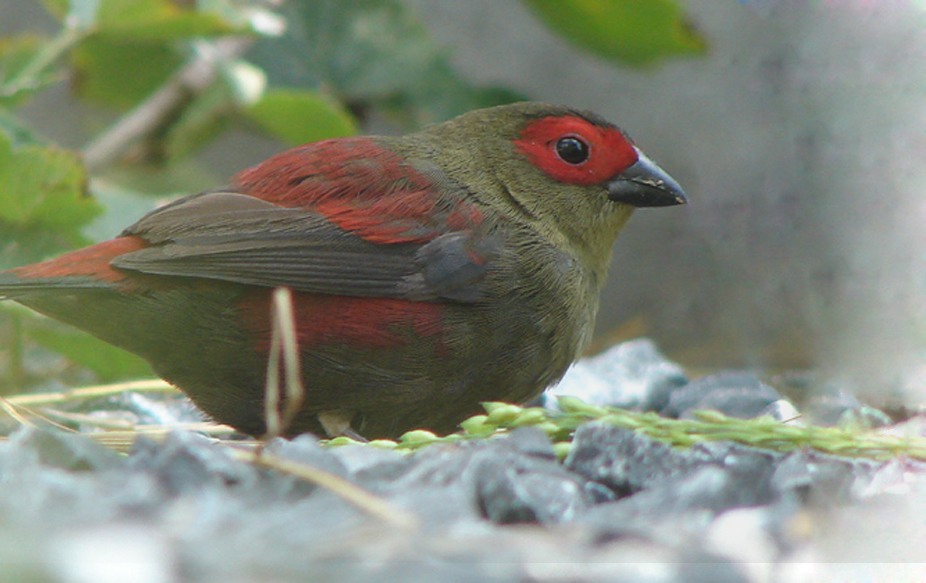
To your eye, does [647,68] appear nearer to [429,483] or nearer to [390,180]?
[390,180]

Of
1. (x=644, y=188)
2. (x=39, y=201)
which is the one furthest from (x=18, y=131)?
(x=644, y=188)

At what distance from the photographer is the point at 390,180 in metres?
2.13

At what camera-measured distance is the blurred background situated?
2.07 meters

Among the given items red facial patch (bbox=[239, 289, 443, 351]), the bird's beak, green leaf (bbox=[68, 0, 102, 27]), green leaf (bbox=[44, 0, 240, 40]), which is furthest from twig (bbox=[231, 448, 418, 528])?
green leaf (bbox=[68, 0, 102, 27])

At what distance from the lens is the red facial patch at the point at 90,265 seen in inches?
75.1

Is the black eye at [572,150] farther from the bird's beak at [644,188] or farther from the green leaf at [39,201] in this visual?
the green leaf at [39,201]

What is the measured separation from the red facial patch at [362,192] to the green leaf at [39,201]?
0.46 meters

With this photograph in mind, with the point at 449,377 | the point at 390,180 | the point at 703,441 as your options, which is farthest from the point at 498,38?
the point at 703,441

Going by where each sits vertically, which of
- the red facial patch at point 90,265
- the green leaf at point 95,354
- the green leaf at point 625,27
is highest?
the green leaf at point 625,27

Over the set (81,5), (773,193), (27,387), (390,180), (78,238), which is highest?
(773,193)

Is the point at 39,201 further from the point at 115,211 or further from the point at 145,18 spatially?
the point at 145,18

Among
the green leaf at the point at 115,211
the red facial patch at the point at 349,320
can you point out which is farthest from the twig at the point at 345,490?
the green leaf at the point at 115,211

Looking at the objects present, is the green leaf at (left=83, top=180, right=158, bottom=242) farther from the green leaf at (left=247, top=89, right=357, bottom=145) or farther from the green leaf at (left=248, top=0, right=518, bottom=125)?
the green leaf at (left=248, top=0, right=518, bottom=125)

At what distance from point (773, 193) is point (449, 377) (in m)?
1.24
